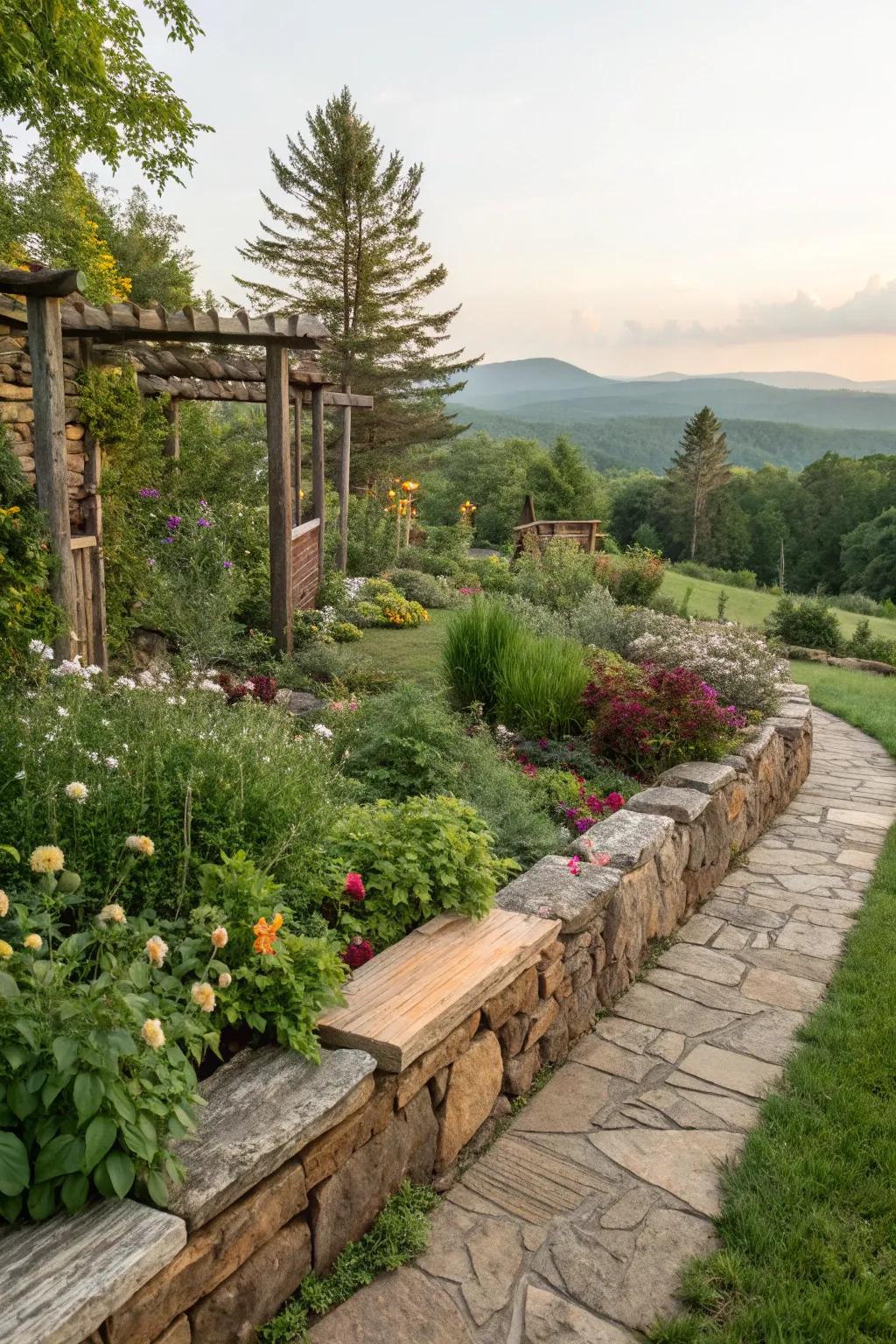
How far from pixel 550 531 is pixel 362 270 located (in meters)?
10.1

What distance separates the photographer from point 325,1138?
1.84 metres

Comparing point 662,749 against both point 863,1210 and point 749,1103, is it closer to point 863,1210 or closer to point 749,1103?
point 749,1103

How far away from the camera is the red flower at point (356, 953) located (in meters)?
2.44

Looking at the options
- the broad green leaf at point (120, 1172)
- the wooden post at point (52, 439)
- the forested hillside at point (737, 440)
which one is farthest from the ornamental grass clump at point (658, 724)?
the forested hillside at point (737, 440)

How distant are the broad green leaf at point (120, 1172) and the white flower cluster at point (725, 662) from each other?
498 centimetres

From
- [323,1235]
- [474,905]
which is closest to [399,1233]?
[323,1235]

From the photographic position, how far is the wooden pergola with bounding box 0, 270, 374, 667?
4.88 meters

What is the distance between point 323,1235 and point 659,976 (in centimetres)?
201

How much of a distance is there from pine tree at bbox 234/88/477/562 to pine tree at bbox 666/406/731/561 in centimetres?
2705

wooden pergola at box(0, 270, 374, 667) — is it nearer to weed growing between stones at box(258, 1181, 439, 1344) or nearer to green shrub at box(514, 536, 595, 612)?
green shrub at box(514, 536, 595, 612)

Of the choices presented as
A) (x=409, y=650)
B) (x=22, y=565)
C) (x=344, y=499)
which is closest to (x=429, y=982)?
(x=22, y=565)

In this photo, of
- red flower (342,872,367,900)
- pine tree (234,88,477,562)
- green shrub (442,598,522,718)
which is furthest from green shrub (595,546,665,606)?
pine tree (234,88,477,562)

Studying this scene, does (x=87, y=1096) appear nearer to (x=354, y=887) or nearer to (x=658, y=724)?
(x=354, y=887)

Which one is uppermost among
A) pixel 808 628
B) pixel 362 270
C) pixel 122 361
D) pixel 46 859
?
pixel 362 270
